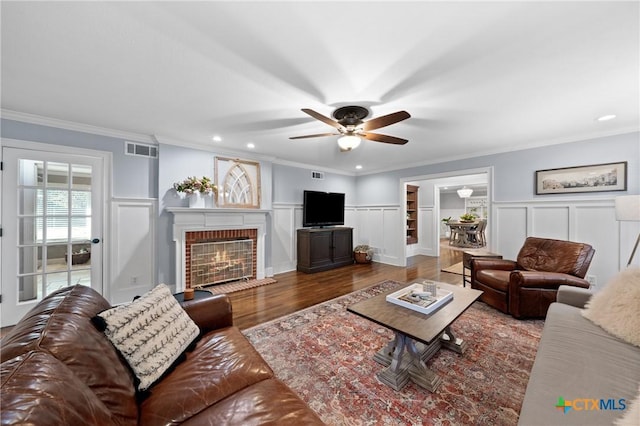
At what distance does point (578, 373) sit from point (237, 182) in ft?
14.3

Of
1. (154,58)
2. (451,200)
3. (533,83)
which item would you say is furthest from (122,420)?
(451,200)

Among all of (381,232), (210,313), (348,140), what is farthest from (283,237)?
(210,313)

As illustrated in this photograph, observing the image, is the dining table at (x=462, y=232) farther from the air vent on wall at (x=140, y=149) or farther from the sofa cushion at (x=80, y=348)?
the sofa cushion at (x=80, y=348)

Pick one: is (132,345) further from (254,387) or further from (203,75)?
(203,75)

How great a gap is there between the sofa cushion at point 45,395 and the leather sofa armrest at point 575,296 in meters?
3.08

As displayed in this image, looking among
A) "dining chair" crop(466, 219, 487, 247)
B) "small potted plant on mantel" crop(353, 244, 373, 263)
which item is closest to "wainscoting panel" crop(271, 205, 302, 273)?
"small potted plant on mantel" crop(353, 244, 373, 263)

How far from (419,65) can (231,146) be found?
3088 millimetres

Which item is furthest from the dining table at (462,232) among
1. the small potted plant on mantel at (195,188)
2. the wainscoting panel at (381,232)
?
the small potted plant on mantel at (195,188)

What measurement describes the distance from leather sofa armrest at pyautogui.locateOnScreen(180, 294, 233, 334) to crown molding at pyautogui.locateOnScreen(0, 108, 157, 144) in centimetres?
286

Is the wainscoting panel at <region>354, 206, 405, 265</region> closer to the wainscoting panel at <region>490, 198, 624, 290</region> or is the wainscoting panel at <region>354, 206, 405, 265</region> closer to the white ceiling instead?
the wainscoting panel at <region>490, 198, 624, 290</region>

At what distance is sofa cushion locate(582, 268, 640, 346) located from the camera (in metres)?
1.46

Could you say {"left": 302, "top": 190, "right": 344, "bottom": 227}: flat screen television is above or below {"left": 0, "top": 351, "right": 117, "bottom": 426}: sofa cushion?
above

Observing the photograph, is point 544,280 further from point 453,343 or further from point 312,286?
point 312,286

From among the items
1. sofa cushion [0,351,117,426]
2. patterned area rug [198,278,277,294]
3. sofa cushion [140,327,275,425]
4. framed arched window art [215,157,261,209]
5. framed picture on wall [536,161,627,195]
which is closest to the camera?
sofa cushion [0,351,117,426]
